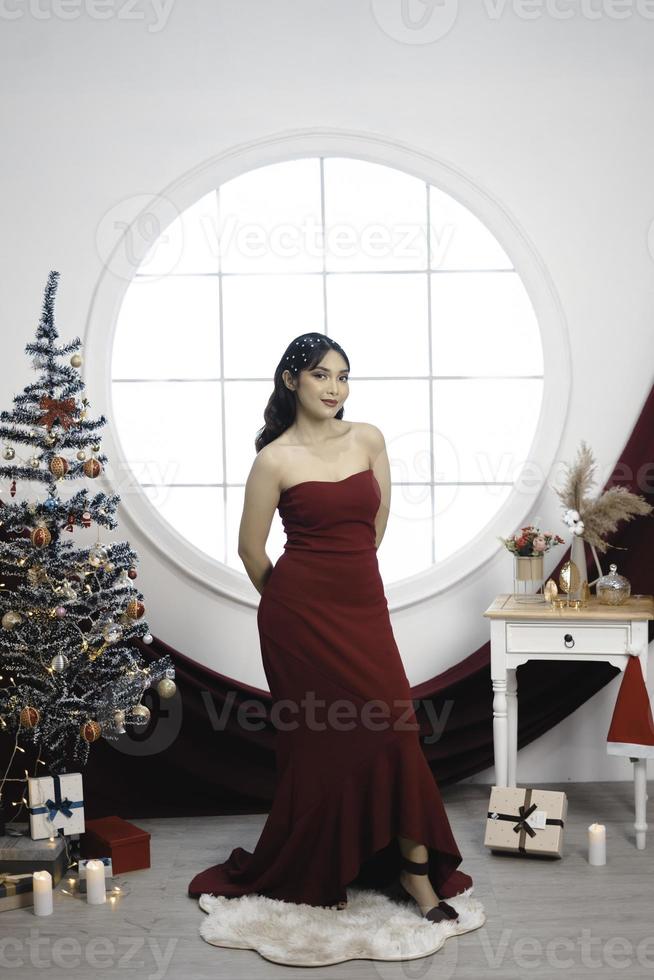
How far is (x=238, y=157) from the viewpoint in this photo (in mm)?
3959

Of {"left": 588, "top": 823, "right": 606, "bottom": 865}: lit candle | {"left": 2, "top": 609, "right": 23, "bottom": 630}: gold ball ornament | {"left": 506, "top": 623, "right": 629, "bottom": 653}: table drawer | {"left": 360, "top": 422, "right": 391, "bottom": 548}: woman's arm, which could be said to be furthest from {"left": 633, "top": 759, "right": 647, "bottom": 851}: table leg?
{"left": 2, "top": 609, "right": 23, "bottom": 630}: gold ball ornament

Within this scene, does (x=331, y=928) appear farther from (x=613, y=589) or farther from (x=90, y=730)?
(x=613, y=589)

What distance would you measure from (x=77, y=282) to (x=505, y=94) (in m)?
1.80

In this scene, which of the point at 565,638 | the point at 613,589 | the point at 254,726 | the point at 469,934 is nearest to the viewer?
the point at 469,934

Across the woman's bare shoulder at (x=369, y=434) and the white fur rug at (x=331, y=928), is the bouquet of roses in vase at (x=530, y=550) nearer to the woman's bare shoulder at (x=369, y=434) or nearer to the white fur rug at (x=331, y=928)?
the woman's bare shoulder at (x=369, y=434)

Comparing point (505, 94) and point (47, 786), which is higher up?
point (505, 94)

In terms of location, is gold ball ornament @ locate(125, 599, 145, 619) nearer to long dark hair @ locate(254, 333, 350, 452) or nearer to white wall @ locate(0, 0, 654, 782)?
long dark hair @ locate(254, 333, 350, 452)

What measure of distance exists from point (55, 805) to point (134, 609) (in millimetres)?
676

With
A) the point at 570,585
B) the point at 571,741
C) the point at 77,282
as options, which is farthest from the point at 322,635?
the point at 77,282

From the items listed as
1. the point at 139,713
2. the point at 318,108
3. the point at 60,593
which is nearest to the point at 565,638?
the point at 139,713

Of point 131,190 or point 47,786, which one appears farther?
point 131,190

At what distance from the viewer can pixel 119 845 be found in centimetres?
329

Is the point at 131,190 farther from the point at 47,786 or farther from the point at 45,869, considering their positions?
the point at 45,869

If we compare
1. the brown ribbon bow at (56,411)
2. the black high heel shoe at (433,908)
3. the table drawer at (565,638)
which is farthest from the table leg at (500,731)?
the brown ribbon bow at (56,411)
